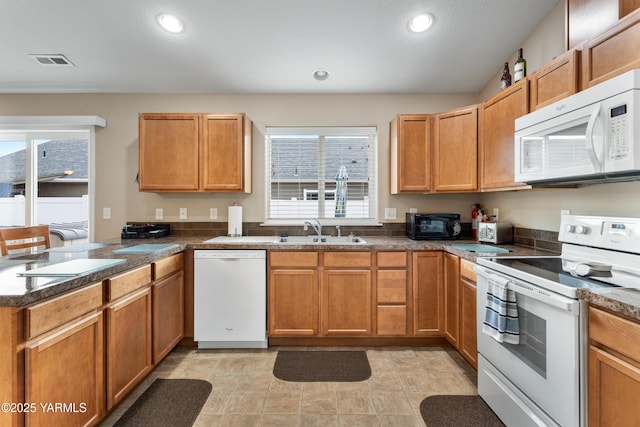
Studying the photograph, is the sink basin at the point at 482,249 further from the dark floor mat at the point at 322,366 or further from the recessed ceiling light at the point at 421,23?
the recessed ceiling light at the point at 421,23

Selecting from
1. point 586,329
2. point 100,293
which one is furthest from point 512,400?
point 100,293

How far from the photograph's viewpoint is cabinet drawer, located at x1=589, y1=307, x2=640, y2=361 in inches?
41.5

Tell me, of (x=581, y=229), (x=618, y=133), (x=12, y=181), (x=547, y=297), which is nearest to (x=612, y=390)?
(x=547, y=297)

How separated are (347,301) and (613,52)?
7.48ft

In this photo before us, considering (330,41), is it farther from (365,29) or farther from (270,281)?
(270,281)

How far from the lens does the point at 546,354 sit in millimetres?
1430

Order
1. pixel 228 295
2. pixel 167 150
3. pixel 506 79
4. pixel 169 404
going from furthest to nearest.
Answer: pixel 167 150 → pixel 228 295 → pixel 506 79 → pixel 169 404

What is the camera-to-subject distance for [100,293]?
1653 millimetres

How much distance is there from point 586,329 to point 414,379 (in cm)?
129

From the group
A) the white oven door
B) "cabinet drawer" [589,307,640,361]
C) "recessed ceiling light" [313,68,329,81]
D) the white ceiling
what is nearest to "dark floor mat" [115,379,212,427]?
the white oven door

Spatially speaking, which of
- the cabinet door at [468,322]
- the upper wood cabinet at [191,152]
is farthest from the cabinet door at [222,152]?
the cabinet door at [468,322]

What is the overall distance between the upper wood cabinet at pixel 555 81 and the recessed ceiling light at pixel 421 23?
0.86m

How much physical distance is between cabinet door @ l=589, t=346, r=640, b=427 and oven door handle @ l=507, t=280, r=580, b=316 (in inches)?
6.4

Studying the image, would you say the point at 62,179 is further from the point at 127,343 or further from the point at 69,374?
the point at 69,374
